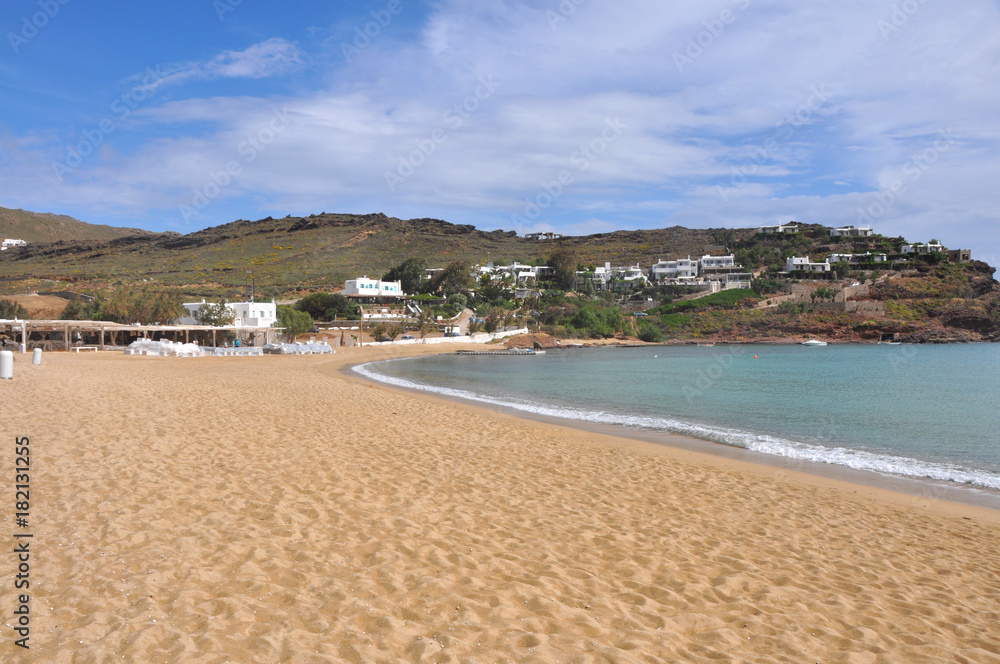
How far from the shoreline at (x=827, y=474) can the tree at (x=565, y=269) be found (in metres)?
84.7

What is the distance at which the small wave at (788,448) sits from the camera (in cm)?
970

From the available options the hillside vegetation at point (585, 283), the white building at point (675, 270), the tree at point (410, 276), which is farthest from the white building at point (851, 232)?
the tree at point (410, 276)

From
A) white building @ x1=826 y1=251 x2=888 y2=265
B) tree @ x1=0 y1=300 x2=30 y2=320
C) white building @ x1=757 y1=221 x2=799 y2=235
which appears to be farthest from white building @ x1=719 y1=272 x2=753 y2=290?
tree @ x1=0 y1=300 x2=30 y2=320

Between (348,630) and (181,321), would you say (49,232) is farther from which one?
(348,630)

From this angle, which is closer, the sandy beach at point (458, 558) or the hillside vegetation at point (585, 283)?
the sandy beach at point (458, 558)

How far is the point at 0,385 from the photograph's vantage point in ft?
41.0

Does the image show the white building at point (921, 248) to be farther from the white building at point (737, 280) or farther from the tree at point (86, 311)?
the tree at point (86, 311)

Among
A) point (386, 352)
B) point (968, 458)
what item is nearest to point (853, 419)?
point (968, 458)

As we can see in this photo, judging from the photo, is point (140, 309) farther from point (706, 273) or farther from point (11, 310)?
point (706, 273)

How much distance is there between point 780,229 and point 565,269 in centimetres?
6504

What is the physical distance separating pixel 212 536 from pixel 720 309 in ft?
293

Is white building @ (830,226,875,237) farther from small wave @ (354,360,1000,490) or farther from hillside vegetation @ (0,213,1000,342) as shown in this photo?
small wave @ (354,360,1000,490)

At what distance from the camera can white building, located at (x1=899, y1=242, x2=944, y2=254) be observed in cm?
10312

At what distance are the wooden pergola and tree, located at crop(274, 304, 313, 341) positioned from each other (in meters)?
1.48
